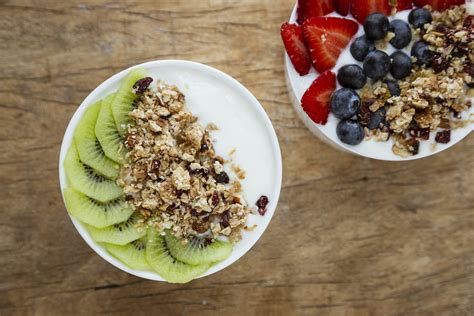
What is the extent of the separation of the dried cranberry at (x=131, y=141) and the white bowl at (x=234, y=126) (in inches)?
6.8

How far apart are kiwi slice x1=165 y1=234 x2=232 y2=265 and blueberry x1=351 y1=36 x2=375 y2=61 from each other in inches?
28.4

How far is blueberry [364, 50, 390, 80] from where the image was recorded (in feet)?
5.64

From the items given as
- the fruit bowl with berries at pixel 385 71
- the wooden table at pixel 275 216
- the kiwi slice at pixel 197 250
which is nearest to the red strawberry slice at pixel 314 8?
the fruit bowl with berries at pixel 385 71

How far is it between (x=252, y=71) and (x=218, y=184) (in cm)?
51

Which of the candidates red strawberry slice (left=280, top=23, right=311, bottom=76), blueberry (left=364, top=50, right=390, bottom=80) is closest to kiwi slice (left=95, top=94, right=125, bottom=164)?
red strawberry slice (left=280, top=23, right=311, bottom=76)

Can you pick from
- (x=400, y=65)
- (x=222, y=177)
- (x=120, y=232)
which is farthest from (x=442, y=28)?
(x=120, y=232)

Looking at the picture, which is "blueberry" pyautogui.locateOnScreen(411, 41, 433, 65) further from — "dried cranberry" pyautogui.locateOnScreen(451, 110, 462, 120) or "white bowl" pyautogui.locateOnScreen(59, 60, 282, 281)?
"white bowl" pyautogui.locateOnScreen(59, 60, 282, 281)

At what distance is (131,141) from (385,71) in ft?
2.63

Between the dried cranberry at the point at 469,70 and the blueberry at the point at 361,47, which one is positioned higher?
the blueberry at the point at 361,47

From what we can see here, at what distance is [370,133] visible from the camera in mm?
1797

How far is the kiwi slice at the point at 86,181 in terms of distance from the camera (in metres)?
1.72

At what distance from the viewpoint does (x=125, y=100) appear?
171 centimetres

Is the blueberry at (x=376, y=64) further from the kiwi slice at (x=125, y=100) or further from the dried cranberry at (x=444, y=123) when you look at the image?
the kiwi slice at (x=125, y=100)

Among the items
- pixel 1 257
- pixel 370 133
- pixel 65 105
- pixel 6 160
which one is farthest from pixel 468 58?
pixel 1 257
